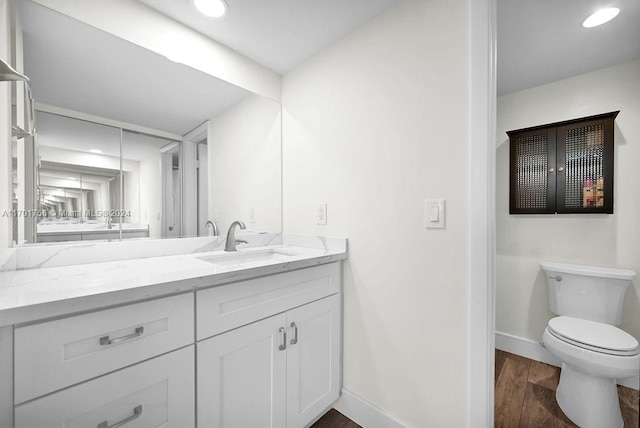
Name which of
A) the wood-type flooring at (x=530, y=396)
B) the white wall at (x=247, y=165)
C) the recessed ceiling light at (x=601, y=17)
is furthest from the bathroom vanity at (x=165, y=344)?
the recessed ceiling light at (x=601, y=17)

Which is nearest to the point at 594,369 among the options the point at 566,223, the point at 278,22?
the point at 566,223

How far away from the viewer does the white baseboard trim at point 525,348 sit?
6.59 ft

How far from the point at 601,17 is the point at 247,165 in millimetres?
2112

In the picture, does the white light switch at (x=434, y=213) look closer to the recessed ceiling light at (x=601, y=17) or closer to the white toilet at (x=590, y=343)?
the white toilet at (x=590, y=343)

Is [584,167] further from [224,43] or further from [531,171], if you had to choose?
[224,43]

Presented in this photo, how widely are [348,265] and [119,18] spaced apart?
1672 mm

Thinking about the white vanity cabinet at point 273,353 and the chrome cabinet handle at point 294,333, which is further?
the chrome cabinet handle at point 294,333

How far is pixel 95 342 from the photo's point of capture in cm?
73

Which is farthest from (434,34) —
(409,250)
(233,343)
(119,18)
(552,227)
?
(552,227)

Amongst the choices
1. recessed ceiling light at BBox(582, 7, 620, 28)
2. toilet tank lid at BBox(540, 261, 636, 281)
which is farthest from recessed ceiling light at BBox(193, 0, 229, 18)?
toilet tank lid at BBox(540, 261, 636, 281)

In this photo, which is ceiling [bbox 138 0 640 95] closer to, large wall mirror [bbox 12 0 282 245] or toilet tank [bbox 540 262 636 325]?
large wall mirror [bbox 12 0 282 245]

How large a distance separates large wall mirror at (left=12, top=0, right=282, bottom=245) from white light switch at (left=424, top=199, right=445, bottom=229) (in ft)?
3.63

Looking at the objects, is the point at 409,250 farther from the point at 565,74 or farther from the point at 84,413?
the point at 565,74

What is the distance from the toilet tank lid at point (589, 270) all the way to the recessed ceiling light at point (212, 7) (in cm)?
267
